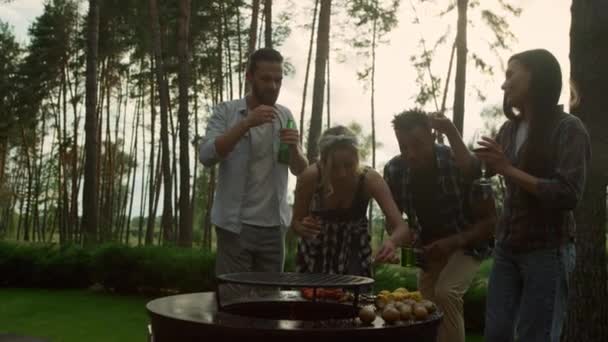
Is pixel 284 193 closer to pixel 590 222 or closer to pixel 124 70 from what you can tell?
pixel 590 222

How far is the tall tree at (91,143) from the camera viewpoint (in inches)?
506

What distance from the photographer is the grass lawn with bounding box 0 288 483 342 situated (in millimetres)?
6816

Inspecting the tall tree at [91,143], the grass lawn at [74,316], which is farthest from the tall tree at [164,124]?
the grass lawn at [74,316]

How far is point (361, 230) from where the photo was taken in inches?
141

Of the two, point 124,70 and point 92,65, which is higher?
point 124,70

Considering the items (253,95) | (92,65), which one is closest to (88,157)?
(92,65)

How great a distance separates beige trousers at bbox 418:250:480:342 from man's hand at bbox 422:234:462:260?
40 mm

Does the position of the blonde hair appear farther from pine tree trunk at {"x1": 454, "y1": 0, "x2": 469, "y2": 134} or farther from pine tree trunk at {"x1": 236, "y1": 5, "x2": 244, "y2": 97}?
pine tree trunk at {"x1": 236, "y1": 5, "x2": 244, "y2": 97}

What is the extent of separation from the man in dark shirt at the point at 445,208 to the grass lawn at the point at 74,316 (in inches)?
133

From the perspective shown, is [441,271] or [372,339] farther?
[441,271]

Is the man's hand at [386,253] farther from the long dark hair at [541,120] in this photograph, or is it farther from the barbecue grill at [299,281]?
the long dark hair at [541,120]

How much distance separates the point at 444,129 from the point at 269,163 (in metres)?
0.94

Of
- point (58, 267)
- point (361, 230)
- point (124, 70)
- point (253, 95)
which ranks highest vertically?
point (124, 70)

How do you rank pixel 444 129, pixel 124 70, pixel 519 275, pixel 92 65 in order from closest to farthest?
pixel 519 275 → pixel 444 129 → pixel 92 65 → pixel 124 70
